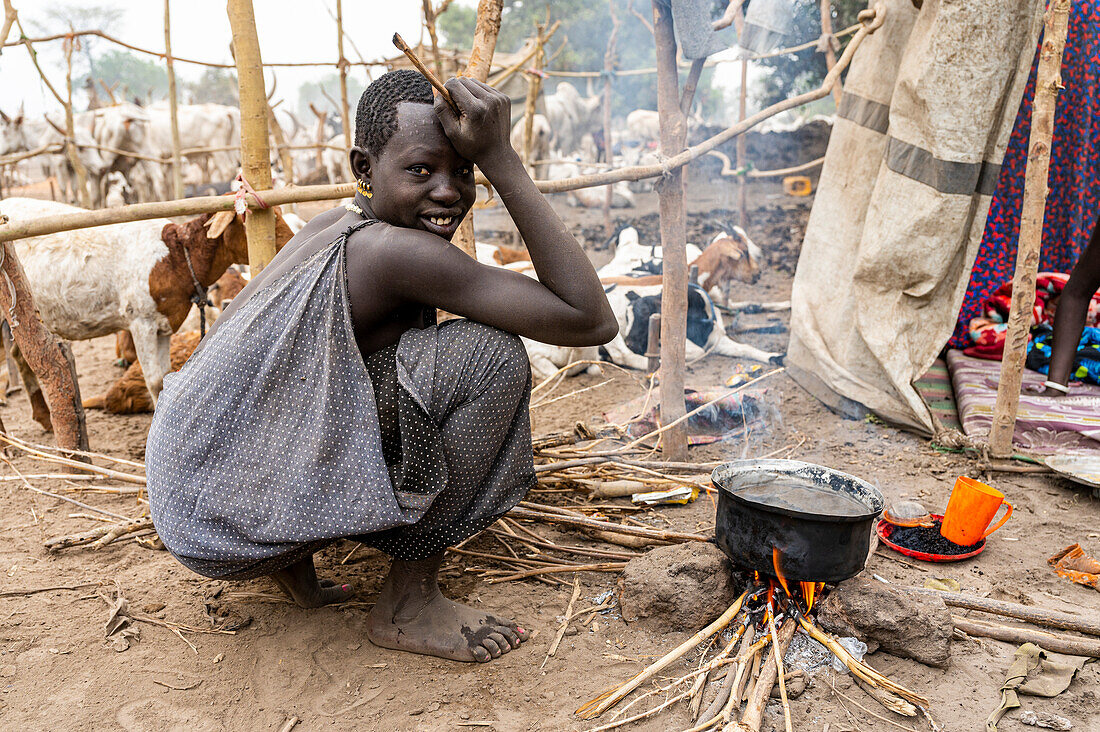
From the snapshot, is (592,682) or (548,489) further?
(548,489)

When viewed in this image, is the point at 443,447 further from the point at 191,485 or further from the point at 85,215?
the point at 85,215

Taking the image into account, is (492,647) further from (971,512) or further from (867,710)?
(971,512)

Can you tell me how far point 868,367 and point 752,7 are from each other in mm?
1965

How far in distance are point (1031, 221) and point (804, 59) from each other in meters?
12.3

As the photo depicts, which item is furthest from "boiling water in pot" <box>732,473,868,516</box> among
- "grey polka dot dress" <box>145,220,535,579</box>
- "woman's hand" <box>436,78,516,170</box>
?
"woman's hand" <box>436,78,516,170</box>

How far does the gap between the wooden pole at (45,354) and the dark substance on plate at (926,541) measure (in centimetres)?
364

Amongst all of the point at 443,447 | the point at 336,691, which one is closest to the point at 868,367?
the point at 443,447

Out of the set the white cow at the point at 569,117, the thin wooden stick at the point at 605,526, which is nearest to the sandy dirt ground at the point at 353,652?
the thin wooden stick at the point at 605,526

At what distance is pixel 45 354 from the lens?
337cm

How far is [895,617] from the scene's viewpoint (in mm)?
1928

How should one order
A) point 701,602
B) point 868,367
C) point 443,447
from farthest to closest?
point 868,367, point 701,602, point 443,447

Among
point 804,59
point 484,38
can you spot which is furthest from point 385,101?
point 804,59

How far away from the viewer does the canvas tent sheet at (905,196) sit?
132 inches

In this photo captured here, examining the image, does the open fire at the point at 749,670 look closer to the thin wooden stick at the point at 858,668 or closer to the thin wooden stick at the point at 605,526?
the thin wooden stick at the point at 858,668
